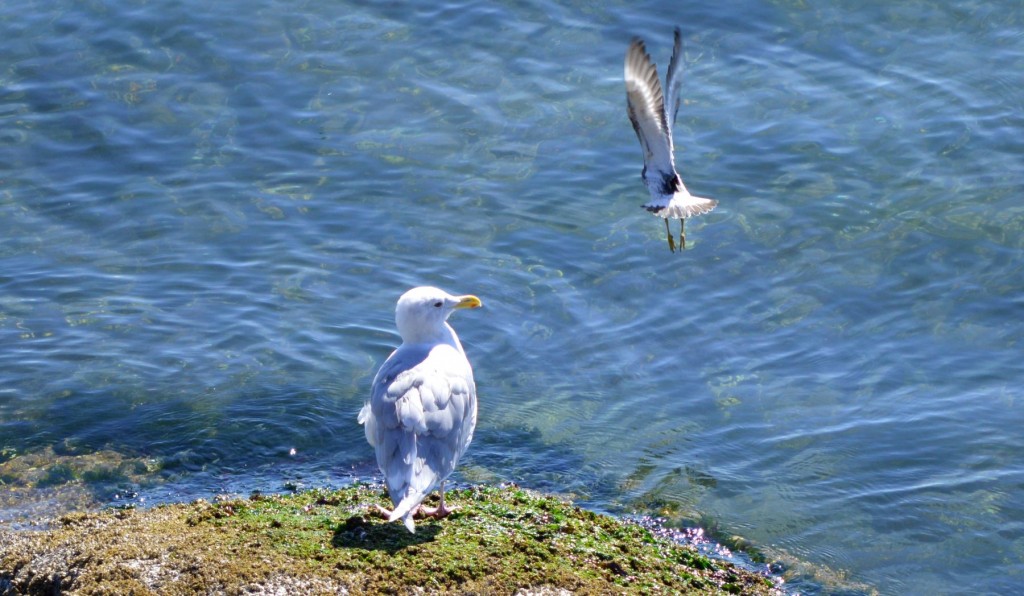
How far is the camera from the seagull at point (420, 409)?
666 centimetres

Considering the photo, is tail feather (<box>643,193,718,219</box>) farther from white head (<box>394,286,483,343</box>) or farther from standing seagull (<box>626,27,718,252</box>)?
white head (<box>394,286,483,343</box>)

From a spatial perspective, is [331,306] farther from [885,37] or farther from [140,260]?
[885,37]

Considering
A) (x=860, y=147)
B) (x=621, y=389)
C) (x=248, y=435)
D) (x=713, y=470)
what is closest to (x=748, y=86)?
(x=860, y=147)

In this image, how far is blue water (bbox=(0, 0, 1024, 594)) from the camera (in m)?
8.64

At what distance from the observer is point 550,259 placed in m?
11.4

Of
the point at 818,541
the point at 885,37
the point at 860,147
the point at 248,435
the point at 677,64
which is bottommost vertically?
the point at 248,435

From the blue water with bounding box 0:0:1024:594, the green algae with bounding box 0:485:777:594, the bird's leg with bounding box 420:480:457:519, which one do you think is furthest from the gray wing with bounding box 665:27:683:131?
the bird's leg with bounding box 420:480:457:519

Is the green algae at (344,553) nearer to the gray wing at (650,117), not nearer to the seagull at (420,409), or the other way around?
the seagull at (420,409)

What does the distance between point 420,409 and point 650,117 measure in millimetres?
3751

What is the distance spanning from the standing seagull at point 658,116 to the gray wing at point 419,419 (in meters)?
2.98

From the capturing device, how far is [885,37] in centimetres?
1408

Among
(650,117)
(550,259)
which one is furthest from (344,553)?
(550,259)

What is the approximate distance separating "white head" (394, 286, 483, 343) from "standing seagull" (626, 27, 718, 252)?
2606mm

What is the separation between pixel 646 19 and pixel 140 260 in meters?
6.79
